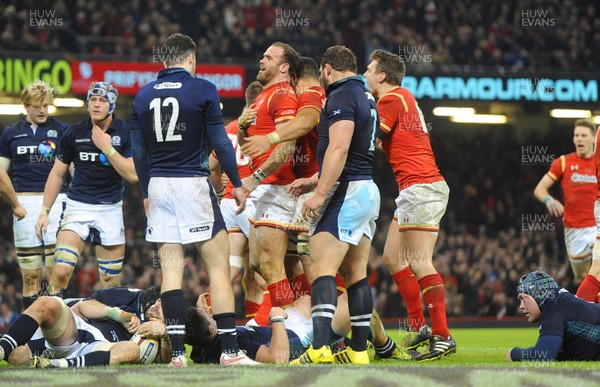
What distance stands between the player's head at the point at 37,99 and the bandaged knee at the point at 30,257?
4.72 ft

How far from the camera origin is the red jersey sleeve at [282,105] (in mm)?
9227

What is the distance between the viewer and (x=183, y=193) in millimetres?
7793

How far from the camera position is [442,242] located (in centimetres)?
2405

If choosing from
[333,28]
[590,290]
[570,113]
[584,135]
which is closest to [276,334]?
[590,290]

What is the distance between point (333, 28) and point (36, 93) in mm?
14025

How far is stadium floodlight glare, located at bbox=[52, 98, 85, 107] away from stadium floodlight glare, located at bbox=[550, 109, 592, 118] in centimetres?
1110

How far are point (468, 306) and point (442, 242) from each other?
2.80m

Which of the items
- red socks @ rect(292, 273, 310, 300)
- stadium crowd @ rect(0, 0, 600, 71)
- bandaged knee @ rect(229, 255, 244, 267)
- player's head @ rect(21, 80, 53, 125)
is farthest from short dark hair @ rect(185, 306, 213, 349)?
stadium crowd @ rect(0, 0, 600, 71)

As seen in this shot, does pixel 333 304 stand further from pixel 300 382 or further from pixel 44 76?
pixel 44 76

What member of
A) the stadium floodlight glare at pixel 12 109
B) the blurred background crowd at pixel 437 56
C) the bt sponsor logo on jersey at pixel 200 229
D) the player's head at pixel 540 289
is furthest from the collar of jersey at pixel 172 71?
the stadium floodlight glare at pixel 12 109

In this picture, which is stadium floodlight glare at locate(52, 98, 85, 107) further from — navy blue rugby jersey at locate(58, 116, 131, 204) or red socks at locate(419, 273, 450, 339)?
red socks at locate(419, 273, 450, 339)

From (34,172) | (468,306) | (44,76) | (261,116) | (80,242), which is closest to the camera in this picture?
(261,116)

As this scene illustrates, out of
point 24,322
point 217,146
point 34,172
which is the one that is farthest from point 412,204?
point 34,172

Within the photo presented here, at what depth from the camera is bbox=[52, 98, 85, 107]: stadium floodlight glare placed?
2164 centimetres
